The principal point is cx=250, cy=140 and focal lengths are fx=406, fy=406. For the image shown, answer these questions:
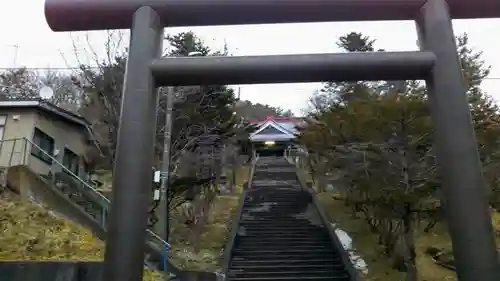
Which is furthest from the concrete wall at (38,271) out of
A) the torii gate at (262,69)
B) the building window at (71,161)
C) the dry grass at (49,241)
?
the building window at (71,161)

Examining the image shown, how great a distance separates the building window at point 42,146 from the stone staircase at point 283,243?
25.4 ft

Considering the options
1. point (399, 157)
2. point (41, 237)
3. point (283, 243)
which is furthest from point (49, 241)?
point (399, 157)

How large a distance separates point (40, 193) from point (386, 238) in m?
10.5

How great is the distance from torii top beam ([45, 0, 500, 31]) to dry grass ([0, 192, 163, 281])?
22.2 ft

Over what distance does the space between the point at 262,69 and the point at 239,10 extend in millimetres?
676

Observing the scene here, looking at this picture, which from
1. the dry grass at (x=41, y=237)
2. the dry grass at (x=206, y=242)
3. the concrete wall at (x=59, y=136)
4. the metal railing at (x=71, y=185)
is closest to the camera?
the dry grass at (x=41, y=237)

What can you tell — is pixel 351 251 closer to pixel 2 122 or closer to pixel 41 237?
pixel 41 237

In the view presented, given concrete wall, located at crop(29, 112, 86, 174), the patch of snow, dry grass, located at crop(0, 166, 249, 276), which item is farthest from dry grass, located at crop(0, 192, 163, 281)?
the patch of snow

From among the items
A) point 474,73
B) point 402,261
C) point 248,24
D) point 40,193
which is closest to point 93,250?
point 40,193

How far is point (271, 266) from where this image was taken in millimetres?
12469

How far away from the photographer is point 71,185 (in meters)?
12.5

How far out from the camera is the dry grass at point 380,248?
11.5 metres

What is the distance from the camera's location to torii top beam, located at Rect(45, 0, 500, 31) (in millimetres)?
4133

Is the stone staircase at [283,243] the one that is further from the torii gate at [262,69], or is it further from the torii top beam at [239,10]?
the torii top beam at [239,10]
